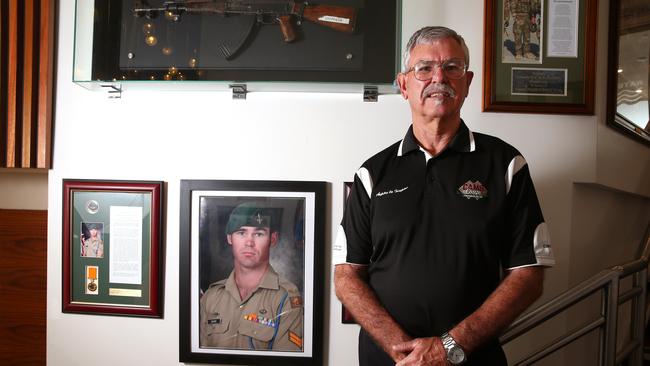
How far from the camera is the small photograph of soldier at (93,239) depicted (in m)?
2.27

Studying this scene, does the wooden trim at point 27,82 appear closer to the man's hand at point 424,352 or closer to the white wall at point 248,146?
the white wall at point 248,146

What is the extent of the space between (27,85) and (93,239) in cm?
73

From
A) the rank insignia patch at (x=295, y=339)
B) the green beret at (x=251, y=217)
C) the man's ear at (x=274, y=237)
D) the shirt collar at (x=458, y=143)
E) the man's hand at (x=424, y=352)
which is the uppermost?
the shirt collar at (x=458, y=143)

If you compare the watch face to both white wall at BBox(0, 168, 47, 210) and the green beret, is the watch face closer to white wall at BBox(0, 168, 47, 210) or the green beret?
the green beret

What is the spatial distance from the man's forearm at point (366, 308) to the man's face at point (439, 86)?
1.82ft

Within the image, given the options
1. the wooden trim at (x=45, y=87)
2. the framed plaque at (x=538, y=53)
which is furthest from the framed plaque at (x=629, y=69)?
the wooden trim at (x=45, y=87)

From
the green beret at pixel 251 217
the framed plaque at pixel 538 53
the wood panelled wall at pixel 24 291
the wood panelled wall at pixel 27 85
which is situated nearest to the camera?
the framed plaque at pixel 538 53

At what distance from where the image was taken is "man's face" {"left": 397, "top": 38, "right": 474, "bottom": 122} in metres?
1.61

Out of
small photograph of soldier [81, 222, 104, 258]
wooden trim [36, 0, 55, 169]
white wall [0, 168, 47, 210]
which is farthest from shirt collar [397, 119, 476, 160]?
white wall [0, 168, 47, 210]

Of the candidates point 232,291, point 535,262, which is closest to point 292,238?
point 232,291

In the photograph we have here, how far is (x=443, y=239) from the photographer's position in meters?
1.57

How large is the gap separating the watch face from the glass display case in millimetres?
1061

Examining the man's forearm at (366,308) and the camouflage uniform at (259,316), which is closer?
the man's forearm at (366,308)

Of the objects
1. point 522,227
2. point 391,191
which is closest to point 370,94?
point 391,191
